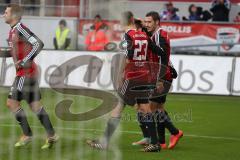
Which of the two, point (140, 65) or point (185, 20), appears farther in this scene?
point (185, 20)

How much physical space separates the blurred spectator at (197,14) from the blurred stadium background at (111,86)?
0.47 meters

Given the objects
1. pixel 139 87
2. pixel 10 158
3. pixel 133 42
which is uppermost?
pixel 133 42

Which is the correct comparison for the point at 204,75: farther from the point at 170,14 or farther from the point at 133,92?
the point at 133,92

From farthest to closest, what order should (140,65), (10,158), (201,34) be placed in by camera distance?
(201,34) → (140,65) → (10,158)

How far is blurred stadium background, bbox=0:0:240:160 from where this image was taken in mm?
8629

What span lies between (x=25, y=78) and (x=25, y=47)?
446mm

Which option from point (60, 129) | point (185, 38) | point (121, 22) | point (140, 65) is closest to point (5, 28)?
point (121, 22)

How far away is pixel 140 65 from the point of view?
1076 cm

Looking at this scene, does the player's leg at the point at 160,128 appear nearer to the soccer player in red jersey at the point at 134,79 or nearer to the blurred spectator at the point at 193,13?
the soccer player in red jersey at the point at 134,79

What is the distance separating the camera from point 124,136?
12.4 meters

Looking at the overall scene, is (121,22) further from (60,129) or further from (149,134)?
(60,129)

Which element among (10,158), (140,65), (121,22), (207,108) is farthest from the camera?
(207,108)

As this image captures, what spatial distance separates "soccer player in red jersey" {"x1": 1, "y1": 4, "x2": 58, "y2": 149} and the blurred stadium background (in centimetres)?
18

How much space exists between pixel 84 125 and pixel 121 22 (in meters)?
3.95
